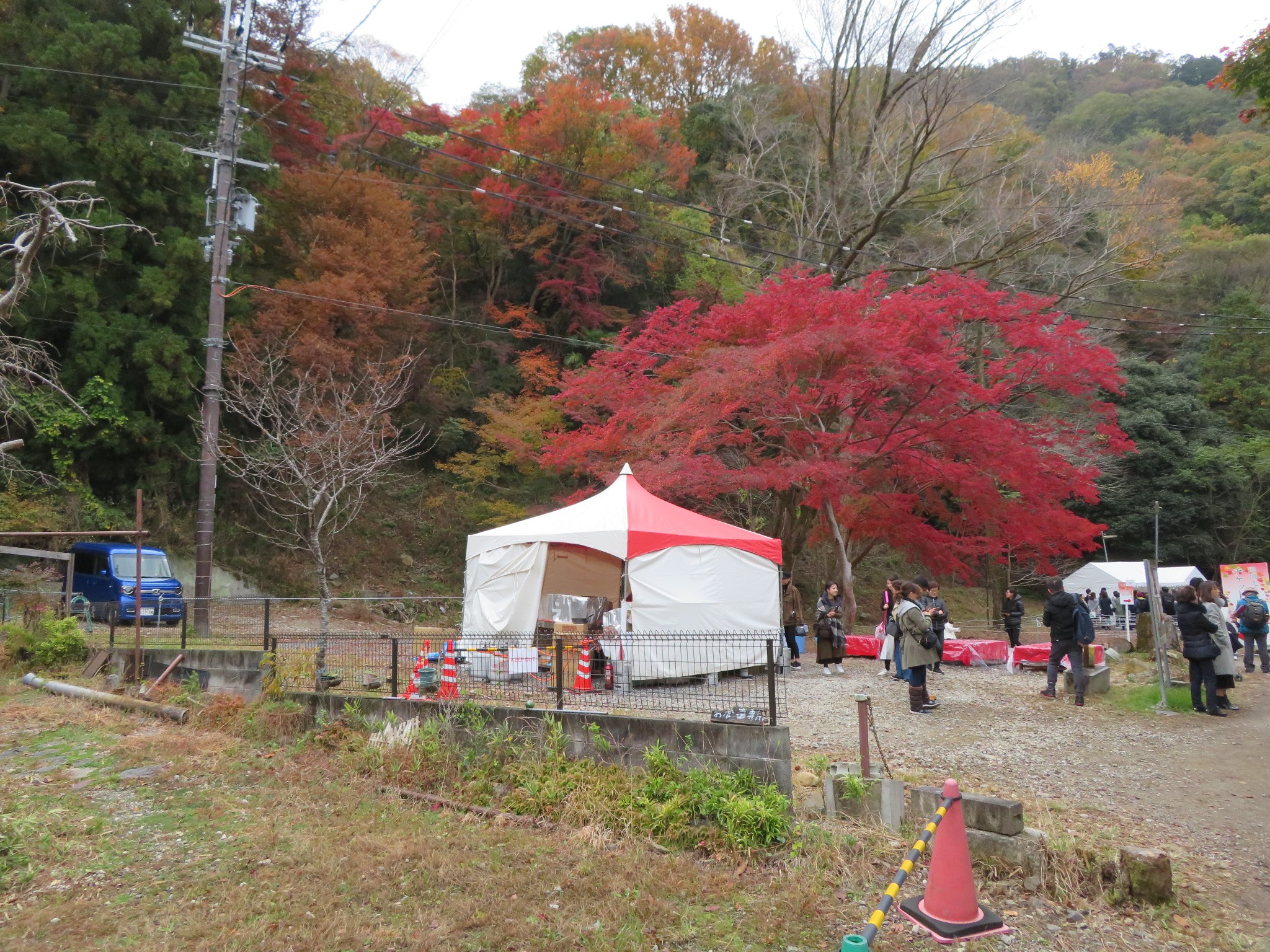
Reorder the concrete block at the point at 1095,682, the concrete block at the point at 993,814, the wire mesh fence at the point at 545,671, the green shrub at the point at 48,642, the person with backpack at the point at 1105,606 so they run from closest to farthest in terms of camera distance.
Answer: the concrete block at the point at 993,814 → the wire mesh fence at the point at 545,671 → the concrete block at the point at 1095,682 → the green shrub at the point at 48,642 → the person with backpack at the point at 1105,606

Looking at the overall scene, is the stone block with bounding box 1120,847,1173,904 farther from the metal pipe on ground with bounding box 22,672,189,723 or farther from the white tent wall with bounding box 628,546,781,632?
the metal pipe on ground with bounding box 22,672,189,723

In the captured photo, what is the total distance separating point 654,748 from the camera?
5930 mm

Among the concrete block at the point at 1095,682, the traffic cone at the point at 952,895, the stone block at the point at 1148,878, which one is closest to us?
the traffic cone at the point at 952,895

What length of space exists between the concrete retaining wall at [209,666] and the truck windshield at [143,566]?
6.30 meters

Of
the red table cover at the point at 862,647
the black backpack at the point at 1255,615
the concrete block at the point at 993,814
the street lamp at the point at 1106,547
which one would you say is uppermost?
the street lamp at the point at 1106,547

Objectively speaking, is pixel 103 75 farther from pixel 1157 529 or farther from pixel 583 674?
pixel 1157 529

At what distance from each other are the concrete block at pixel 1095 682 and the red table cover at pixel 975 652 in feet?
9.22

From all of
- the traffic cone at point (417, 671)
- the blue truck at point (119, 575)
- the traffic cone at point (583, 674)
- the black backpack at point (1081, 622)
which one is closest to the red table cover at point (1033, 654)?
the black backpack at point (1081, 622)

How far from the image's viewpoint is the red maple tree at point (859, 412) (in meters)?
15.9

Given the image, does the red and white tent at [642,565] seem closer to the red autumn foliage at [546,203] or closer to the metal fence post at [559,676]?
the metal fence post at [559,676]

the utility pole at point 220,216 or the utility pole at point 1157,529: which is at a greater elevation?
the utility pole at point 220,216

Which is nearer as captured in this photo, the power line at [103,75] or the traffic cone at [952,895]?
the traffic cone at [952,895]

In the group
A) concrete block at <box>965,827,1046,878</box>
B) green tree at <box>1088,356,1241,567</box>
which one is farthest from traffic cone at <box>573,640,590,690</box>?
green tree at <box>1088,356,1241,567</box>

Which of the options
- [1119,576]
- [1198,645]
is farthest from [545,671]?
[1119,576]
